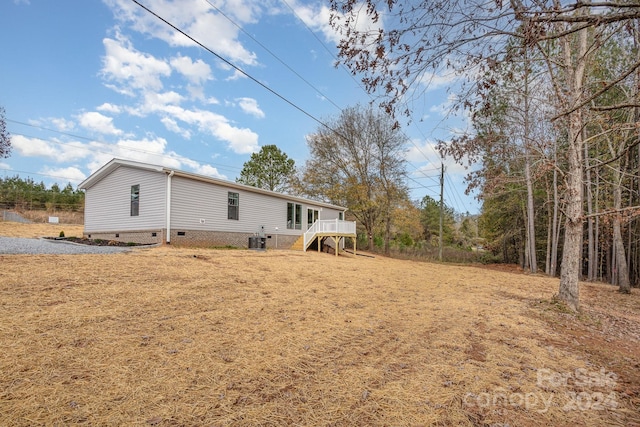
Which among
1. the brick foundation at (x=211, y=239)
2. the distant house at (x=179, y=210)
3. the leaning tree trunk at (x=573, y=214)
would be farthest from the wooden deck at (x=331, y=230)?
the leaning tree trunk at (x=573, y=214)

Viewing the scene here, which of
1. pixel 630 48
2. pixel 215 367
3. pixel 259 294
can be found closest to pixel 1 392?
pixel 215 367

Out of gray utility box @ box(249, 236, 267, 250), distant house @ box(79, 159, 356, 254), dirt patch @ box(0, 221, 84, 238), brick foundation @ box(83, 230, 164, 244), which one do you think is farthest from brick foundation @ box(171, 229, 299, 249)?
dirt patch @ box(0, 221, 84, 238)

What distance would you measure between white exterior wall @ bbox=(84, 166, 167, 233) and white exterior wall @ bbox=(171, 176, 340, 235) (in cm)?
61

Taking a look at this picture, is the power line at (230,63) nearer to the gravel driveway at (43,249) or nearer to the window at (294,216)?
the gravel driveway at (43,249)

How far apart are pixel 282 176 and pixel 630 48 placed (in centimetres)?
2492

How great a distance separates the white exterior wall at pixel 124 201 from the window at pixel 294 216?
8107 mm

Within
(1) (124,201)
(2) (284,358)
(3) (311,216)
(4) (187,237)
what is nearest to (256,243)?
(4) (187,237)

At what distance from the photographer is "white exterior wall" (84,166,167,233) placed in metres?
12.4

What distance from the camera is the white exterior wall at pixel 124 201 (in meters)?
12.4

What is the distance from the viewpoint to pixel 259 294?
5316mm

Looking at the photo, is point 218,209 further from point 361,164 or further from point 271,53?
point 361,164

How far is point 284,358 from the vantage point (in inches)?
113

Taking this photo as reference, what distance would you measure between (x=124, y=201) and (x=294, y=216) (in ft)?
30.4

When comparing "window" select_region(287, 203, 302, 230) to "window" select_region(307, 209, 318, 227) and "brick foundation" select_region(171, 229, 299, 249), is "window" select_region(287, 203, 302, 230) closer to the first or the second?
"window" select_region(307, 209, 318, 227)
